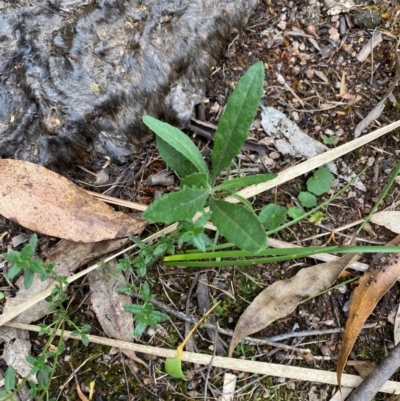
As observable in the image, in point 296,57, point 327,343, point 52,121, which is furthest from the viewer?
point 296,57

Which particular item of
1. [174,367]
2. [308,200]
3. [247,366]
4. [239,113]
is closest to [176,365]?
[174,367]

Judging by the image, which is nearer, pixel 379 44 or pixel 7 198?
pixel 7 198

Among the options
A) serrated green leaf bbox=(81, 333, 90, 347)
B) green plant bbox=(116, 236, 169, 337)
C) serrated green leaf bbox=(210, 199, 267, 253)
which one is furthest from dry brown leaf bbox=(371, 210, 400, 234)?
serrated green leaf bbox=(81, 333, 90, 347)

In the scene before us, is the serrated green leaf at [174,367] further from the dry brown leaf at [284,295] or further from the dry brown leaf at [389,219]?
the dry brown leaf at [389,219]

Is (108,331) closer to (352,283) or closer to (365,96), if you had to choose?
(352,283)

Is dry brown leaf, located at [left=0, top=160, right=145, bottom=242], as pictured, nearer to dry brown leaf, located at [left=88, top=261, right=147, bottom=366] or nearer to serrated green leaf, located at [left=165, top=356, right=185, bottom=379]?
dry brown leaf, located at [left=88, top=261, right=147, bottom=366]

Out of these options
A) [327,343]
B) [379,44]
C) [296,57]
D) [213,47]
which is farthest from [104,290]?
[379,44]
